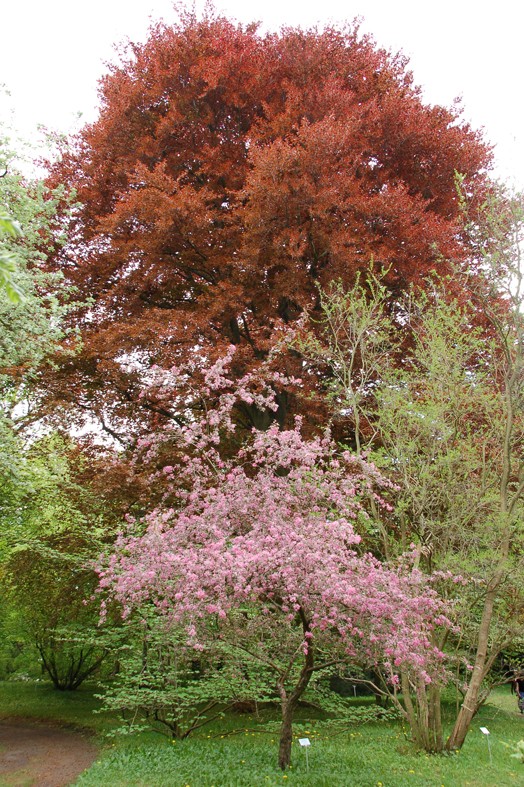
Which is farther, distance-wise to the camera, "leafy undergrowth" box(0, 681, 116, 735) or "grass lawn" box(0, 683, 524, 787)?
"leafy undergrowth" box(0, 681, 116, 735)

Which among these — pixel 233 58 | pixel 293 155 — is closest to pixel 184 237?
pixel 293 155

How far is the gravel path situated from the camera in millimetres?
8000

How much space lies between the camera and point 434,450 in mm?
7629

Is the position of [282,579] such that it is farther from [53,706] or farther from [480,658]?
[53,706]

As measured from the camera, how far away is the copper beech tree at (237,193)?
9219 millimetres

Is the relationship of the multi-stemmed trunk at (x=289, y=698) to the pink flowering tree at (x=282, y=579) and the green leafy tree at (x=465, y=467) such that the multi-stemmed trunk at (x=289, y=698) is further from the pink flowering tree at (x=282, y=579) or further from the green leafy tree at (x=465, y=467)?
the green leafy tree at (x=465, y=467)

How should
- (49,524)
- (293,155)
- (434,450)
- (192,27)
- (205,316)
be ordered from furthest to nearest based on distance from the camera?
1. (49,524)
2. (192,27)
3. (205,316)
4. (293,155)
5. (434,450)

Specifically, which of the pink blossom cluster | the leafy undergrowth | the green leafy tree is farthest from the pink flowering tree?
the leafy undergrowth

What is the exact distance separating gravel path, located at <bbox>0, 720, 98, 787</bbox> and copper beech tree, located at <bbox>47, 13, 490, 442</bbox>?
18.2 feet

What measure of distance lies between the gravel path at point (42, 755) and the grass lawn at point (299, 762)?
443 mm

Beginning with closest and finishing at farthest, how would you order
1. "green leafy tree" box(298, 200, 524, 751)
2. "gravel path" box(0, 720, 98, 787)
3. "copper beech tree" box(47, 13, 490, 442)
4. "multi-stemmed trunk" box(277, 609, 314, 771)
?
"multi-stemmed trunk" box(277, 609, 314, 771) < "green leafy tree" box(298, 200, 524, 751) < "gravel path" box(0, 720, 98, 787) < "copper beech tree" box(47, 13, 490, 442)

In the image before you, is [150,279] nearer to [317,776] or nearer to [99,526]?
[99,526]

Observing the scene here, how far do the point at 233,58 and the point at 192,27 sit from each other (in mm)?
1547

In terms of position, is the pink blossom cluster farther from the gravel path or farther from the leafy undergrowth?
the leafy undergrowth
